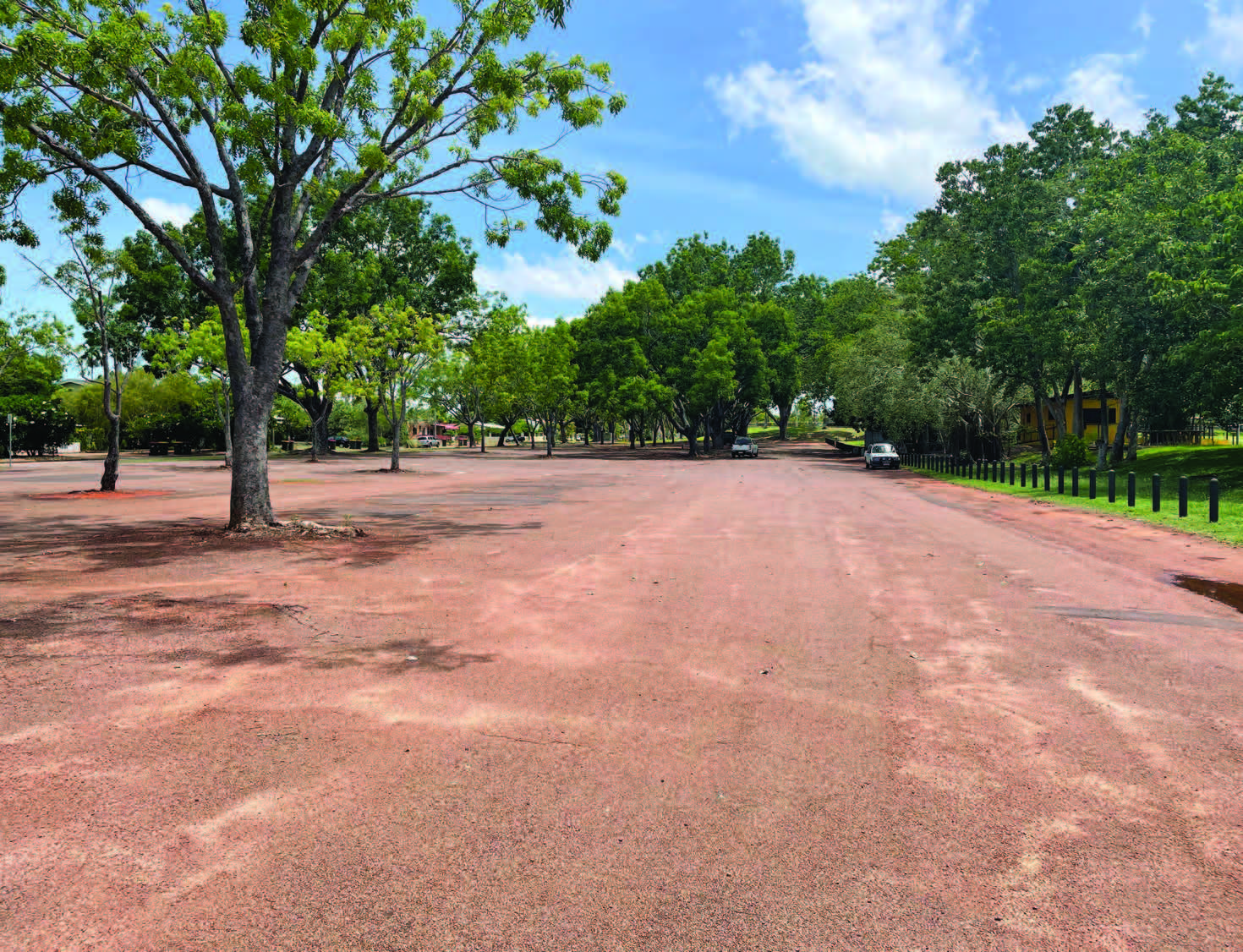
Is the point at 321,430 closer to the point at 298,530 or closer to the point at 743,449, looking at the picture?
the point at 743,449

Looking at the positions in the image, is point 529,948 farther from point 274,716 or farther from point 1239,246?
point 1239,246

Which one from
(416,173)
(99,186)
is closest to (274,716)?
(416,173)

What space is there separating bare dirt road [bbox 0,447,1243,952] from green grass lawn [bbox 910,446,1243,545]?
25.0 feet

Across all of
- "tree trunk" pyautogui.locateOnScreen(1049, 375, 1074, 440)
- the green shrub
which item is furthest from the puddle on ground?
"tree trunk" pyautogui.locateOnScreen(1049, 375, 1074, 440)

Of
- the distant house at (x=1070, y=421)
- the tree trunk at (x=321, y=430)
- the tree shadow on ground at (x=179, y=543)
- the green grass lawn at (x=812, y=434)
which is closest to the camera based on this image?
the tree shadow on ground at (x=179, y=543)

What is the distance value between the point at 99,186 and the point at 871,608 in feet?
49.6

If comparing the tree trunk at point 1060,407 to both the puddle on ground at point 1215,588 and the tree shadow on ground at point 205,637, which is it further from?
the tree shadow on ground at point 205,637

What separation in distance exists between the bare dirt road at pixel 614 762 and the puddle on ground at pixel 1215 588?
42cm

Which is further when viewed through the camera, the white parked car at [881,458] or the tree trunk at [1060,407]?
the white parked car at [881,458]

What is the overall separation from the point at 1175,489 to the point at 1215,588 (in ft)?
59.3

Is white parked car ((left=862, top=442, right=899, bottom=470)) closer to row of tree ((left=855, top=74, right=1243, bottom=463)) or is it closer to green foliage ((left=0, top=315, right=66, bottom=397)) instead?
row of tree ((left=855, top=74, right=1243, bottom=463))

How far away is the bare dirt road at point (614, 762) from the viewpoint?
2895 millimetres

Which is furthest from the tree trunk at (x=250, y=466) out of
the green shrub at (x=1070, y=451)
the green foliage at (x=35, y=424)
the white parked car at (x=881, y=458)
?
the green foliage at (x=35, y=424)

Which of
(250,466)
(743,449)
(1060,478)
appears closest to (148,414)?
(743,449)
